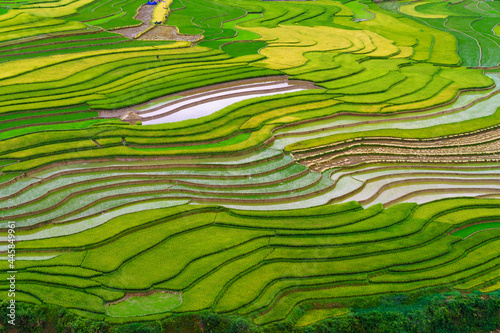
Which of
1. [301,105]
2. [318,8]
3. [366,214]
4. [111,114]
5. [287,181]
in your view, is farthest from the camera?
[318,8]

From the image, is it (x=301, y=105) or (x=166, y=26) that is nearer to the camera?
(x=301, y=105)

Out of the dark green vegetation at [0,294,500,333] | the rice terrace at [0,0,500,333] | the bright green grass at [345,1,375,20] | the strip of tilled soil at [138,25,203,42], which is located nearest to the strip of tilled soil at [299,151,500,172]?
the rice terrace at [0,0,500,333]

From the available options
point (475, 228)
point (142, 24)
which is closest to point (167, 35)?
point (142, 24)

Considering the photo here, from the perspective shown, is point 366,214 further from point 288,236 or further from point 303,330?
point 303,330

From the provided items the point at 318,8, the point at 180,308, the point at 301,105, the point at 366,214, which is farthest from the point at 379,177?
the point at 318,8

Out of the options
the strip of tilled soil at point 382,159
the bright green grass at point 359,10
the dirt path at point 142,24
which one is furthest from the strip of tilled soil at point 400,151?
the bright green grass at point 359,10

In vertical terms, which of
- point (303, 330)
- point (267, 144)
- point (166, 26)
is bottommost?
point (303, 330)

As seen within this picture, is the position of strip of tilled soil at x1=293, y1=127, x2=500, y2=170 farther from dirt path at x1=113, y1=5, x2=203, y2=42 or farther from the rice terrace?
dirt path at x1=113, y1=5, x2=203, y2=42

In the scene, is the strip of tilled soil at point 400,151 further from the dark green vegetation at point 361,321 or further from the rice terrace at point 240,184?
the dark green vegetation at point 361,321
